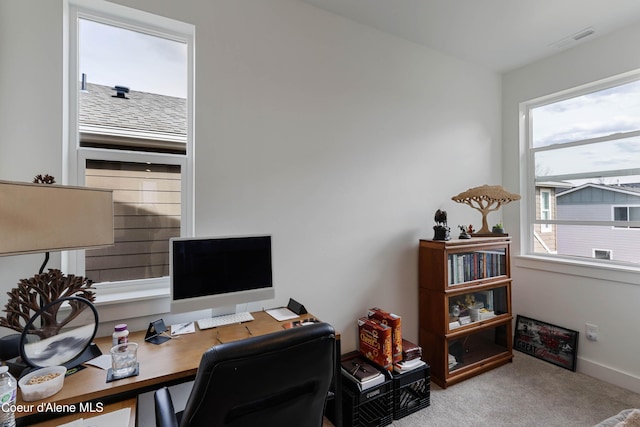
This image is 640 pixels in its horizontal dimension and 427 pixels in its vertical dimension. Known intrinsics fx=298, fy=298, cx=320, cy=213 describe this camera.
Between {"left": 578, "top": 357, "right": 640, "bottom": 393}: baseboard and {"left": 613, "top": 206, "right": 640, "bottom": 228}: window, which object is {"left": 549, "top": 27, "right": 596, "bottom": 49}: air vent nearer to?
{"left": 613, "top": 206, "right": 640, "bottom": 228}: window

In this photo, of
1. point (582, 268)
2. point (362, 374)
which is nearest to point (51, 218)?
point (362, 374)

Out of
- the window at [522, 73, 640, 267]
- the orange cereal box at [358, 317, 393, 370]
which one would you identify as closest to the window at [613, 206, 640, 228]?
the window at [522, 73, 640, 267]

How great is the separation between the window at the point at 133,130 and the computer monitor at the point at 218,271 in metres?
0.31

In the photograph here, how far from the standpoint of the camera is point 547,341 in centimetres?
279

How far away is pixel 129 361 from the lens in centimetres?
120

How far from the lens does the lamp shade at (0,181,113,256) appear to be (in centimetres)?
102

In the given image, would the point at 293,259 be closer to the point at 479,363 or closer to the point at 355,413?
the point at 355,413

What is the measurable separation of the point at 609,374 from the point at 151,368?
132 inches

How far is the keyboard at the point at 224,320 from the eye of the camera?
5.43 ft

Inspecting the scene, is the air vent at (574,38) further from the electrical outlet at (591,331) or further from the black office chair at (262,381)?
the black office chair at (262,381)

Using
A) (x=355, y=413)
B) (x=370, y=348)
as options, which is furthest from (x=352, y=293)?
(x=355, y=413)

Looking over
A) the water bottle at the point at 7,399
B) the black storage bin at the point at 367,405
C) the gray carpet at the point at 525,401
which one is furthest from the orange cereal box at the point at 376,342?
the water bottle at the point at 7,399

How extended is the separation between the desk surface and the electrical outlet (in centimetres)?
272

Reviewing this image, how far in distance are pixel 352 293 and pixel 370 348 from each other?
1.34 ft
